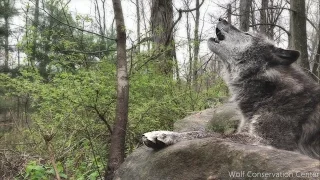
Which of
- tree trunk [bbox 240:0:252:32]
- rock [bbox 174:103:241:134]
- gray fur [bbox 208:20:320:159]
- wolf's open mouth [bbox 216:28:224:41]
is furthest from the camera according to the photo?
tree trunk [bbox 240:0:252:32]

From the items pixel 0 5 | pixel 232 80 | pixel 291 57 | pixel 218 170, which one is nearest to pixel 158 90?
pixel 232 80

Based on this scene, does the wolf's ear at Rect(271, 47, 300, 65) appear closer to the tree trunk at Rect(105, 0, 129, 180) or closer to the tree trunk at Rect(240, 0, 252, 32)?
the tree trunk at Rect(105, 0, 129, 180)

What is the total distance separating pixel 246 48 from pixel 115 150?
2.28 m

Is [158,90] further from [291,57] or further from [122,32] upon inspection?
[291,57]

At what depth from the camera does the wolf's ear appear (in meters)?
4.18

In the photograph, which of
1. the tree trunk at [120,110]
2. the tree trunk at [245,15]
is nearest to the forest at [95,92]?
the tree trunk at [120,110]

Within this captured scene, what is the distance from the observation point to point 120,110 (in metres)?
4.97

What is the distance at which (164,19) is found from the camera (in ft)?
32.3

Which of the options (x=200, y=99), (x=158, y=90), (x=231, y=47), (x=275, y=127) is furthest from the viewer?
(x=200, y=99)

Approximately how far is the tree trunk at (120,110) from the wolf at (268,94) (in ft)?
4.26

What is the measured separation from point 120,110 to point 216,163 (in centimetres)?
239

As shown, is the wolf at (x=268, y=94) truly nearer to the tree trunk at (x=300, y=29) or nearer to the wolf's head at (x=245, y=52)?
the wolf's head at (x=245, y=52)

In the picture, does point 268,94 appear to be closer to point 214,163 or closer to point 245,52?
point 245,52

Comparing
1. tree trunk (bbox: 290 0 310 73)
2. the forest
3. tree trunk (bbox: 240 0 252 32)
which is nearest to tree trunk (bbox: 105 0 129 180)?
the forest
